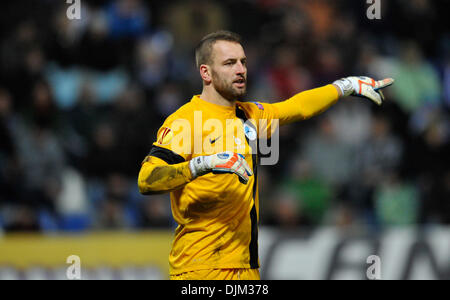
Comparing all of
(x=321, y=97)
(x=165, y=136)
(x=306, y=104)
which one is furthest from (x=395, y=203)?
(x=165, y=136)

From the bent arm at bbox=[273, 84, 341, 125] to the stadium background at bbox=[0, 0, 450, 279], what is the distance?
146 inches

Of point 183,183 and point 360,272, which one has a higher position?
point 183,183

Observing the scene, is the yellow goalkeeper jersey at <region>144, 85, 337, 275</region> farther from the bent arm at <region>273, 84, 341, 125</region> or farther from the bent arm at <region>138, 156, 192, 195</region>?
the bent arm at <region>273, 84, 341, 125</region>

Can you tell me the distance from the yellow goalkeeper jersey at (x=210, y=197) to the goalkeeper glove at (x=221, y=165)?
33cm

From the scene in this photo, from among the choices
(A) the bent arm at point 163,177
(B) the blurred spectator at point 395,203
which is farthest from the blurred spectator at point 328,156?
(A) the bent arm at point 163,177

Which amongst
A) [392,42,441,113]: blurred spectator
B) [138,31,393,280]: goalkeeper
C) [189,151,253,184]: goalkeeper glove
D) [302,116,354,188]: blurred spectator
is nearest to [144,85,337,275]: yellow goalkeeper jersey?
[138,31,393,280]: goalkeeper

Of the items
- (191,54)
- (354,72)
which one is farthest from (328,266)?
(191,54)

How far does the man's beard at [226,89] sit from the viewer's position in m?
5.58

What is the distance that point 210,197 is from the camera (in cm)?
543

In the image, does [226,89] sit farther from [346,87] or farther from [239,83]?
[346,87]

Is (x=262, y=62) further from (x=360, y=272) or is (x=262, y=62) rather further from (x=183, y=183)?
(x=183, y=183)

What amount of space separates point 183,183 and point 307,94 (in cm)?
167
